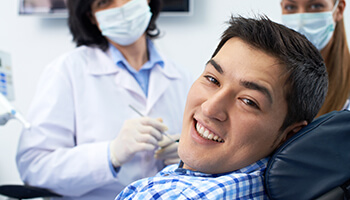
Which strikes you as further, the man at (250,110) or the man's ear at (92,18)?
the man's ear at (92,18)

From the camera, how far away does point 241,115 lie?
826 mm

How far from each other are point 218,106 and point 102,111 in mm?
787

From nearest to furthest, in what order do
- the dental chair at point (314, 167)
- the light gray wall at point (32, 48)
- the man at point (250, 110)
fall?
the dental chair at point (314, 167)
the man at point (250, 110)
the light gray wall at point (32, 48)

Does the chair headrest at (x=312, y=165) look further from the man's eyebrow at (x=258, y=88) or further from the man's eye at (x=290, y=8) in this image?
the man's eye at (x=290, y=8)

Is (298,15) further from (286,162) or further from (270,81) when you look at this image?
(286,162)

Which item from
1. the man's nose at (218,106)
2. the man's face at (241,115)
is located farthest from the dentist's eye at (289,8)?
the man's nose at (218,106)

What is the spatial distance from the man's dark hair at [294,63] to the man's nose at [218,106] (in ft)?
0.51

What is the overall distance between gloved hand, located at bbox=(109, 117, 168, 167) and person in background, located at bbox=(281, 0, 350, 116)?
2.43 ft

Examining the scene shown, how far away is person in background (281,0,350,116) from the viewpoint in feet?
4.71

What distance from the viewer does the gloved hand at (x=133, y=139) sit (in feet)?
4.36

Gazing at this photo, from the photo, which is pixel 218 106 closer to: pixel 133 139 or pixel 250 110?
pixel 250 110

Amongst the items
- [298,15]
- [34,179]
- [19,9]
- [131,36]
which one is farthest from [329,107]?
[19,9]

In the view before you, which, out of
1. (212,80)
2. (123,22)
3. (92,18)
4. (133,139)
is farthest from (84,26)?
(212,80)

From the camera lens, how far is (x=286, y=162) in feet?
2.40
